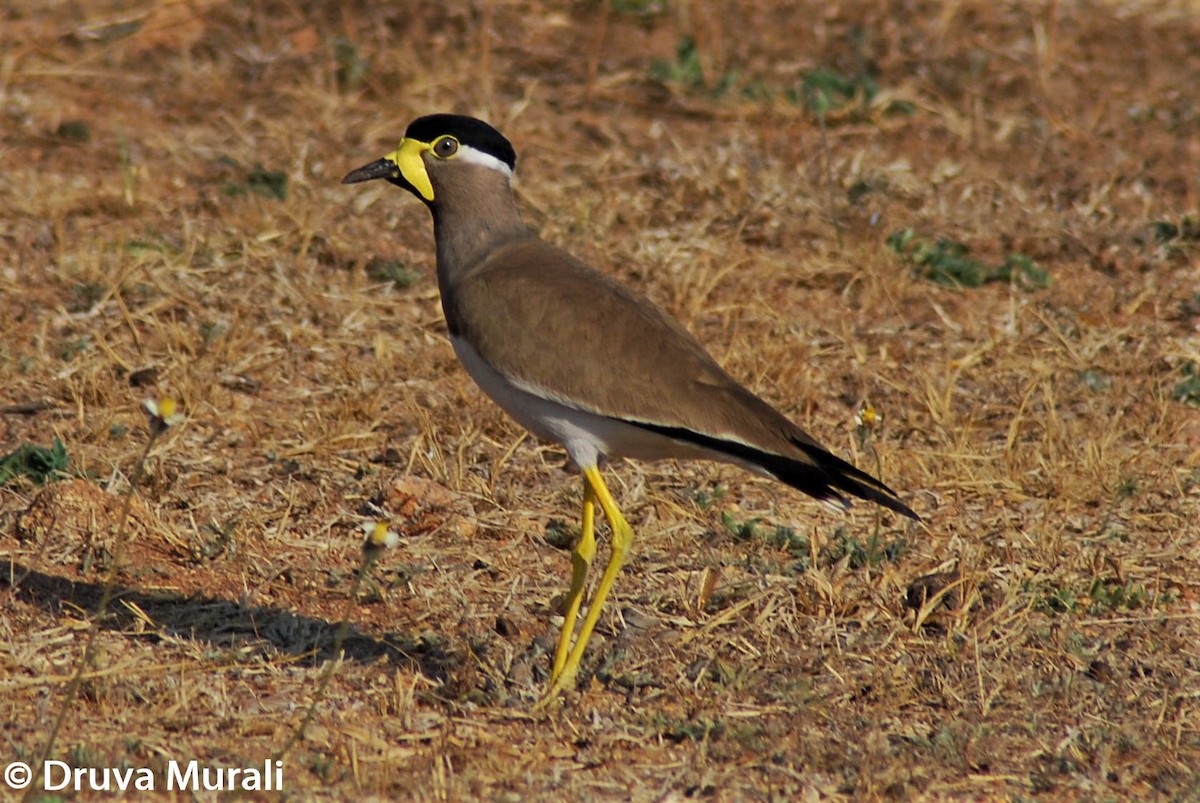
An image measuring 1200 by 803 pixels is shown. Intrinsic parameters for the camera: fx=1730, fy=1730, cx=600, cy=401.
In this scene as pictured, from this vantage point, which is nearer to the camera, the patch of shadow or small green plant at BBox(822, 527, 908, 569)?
the patch of shadow

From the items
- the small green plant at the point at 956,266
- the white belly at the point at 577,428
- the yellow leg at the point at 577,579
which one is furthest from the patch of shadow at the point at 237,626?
the small green plant at the point at 956,266

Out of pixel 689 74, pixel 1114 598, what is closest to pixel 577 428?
pixel 1114 598

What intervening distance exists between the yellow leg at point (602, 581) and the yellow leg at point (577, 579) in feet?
0.03

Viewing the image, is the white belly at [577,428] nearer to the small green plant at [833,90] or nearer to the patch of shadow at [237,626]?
the patch of shadow at [237,626]

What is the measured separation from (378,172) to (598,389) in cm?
109

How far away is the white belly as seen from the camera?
4.70 metres

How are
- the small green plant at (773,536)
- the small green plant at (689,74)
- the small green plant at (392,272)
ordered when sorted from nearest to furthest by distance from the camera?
the small green plant at (773,536)
the small green plant at (392,272)
the small green plant at (689,74)

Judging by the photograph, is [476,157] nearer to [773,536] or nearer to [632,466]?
[632,466]

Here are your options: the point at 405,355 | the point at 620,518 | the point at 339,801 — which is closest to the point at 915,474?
the point at 620,518

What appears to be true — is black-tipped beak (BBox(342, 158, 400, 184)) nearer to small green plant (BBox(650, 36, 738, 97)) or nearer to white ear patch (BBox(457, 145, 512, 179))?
white ear patch (BBox(457, 145, 512, 179))

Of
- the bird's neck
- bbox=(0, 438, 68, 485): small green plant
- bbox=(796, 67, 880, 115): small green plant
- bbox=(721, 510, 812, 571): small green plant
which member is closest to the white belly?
the bird's neck

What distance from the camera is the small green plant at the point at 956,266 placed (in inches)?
295

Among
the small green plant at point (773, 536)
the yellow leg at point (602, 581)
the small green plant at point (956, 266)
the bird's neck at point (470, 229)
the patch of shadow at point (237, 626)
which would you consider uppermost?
the bird's neck at point (470, 229)

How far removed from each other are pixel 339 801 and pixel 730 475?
2.51 metres
